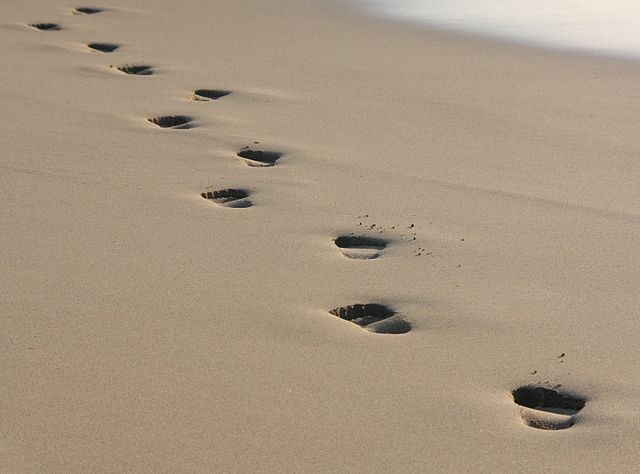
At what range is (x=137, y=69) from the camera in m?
5.03

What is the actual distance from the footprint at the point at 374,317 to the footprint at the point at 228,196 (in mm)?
809

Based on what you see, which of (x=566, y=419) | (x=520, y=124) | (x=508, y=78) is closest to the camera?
(x=566, y=419)

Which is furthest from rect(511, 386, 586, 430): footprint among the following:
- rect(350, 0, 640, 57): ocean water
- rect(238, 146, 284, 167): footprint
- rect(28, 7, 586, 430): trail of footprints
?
rect(350, 0, 640, 57): ocean water

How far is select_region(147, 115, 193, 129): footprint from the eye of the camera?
13.8 ft

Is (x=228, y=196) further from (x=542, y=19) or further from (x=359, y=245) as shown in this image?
(x=542, y=19)

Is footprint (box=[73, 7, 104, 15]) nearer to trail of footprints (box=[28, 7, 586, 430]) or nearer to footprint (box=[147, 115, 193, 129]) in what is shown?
trail of footprints (box=[28, 7, 586, 430])

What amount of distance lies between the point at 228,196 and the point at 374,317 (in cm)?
93

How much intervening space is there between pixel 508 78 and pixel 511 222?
74.1 inches

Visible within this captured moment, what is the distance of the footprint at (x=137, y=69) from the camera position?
16.3 feet

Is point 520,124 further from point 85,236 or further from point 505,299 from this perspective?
point 85,236

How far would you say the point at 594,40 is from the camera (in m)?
5.83

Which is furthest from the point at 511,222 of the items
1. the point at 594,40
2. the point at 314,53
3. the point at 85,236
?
the point at 594,40

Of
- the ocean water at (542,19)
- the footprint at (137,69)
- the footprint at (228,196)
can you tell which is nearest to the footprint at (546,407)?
the footprint at (228,196)

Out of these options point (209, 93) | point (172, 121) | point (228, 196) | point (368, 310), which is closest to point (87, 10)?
point (209, 93)
